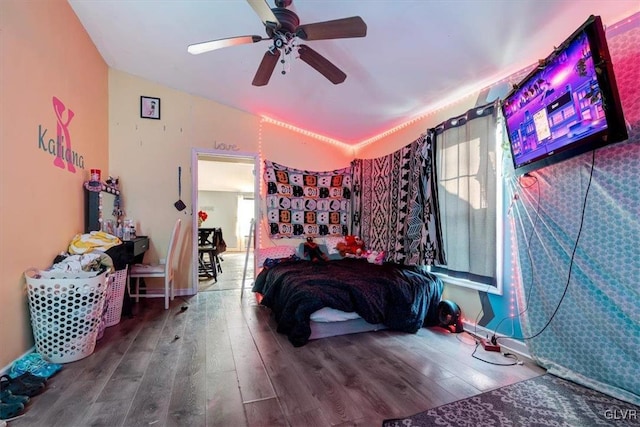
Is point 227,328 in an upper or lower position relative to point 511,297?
lower

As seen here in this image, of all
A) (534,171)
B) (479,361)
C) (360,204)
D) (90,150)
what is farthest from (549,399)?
(90,150)

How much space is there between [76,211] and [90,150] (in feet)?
2.55

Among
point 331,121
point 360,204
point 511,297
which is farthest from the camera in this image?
point 360,204

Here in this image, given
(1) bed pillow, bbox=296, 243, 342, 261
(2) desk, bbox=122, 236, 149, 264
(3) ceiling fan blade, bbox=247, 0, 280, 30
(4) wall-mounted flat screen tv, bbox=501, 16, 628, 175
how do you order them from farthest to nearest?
(1) bed pillow, bbox=296, 243, 342, 261, (2) desk, bbox=122, 236, 149, 264, (3) ceiling fan blade, bbox=247, 0, 280, 30, (4) wall-mounted flat screen tv, bbox=501, 16, 628, 175

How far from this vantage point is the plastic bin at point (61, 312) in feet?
6.47

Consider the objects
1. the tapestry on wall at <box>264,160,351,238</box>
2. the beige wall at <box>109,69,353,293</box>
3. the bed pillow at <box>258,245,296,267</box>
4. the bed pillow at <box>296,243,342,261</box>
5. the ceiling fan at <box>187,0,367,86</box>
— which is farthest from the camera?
the tapestry on wall at <box>264,160,351,238</box>

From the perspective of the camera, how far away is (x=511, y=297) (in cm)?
235

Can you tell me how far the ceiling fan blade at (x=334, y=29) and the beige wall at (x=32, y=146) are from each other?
6.31 feet

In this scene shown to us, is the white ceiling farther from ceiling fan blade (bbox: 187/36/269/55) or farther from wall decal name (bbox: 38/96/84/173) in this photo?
wall decal name (bbox: 38/96/84/173)

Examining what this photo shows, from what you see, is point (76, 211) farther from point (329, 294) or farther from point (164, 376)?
point (329, 294)

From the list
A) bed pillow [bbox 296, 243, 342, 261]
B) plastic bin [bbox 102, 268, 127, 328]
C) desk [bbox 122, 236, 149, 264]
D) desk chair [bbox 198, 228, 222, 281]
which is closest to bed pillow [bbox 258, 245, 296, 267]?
bed pillow [bbox 296, 243, 342, 261]

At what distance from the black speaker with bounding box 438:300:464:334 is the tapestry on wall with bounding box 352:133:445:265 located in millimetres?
444

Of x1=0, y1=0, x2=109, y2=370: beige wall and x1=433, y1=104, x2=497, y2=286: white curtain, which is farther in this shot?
x1=433, y1=104, x2=497, y2=286: white curtain

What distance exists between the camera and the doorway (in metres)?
4.05
